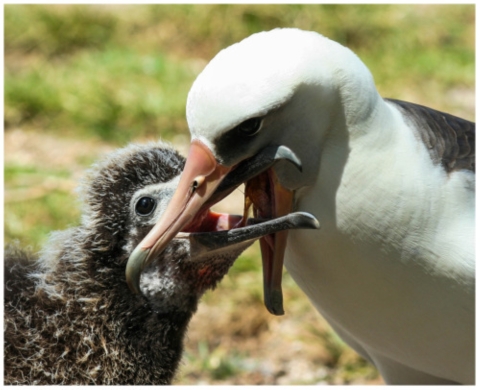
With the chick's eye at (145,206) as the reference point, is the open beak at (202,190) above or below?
above

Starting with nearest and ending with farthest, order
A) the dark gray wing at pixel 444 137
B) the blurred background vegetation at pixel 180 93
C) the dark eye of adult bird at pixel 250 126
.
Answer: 1. the dark eye of adult bird at pixel 250 126
2. the dark gray wing at pixel 444 137
3. the blurred background vegetation at pixel 180 93

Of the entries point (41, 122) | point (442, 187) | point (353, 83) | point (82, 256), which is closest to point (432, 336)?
point (442, 187)

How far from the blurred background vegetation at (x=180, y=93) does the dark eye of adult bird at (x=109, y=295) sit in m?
0.59

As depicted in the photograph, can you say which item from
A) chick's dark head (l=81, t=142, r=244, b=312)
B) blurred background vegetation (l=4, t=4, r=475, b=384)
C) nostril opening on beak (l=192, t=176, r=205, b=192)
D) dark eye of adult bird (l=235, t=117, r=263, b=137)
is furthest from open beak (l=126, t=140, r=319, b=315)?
blurred background vegetation (l=4, t=4, r=475, b=384)

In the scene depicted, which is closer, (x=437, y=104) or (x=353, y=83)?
(x=353, y=83)

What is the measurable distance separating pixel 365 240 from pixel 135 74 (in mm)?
5566

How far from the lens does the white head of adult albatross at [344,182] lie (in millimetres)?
3229

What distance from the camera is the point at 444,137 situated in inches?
150

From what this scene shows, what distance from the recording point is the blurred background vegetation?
5.50 meters

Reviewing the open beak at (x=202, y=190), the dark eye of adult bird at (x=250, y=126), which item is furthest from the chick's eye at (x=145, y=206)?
the dark eye of adult bird at (x=250, y=126)

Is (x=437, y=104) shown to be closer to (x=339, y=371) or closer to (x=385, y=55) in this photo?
(x=385, y=55)

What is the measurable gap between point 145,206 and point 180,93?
182 inches

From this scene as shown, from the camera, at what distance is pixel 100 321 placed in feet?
13.0

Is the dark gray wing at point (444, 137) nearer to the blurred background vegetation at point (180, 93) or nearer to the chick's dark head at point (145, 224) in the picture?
the chick's dark head at point (145, 224)
